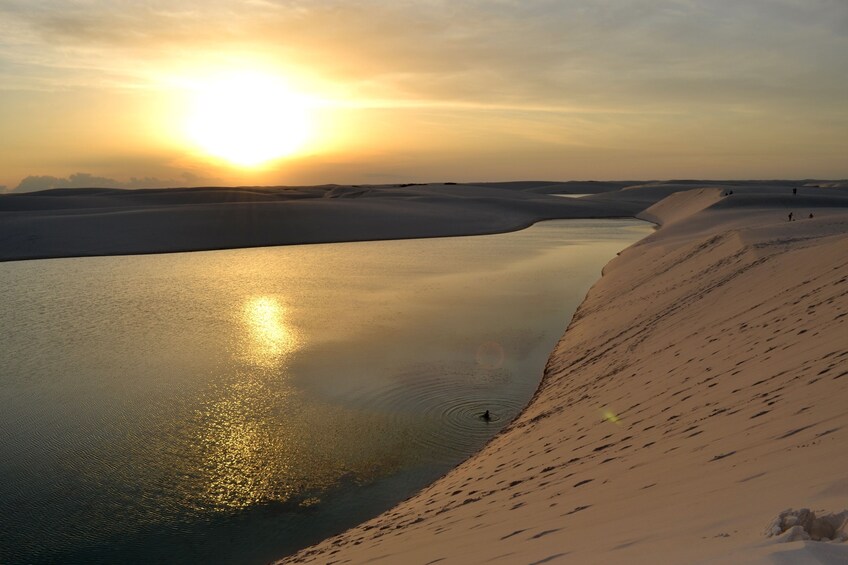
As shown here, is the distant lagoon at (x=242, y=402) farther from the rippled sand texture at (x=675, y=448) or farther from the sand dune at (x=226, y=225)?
the sand dune at (x=226, y=225)

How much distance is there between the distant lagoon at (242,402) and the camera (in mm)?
7613

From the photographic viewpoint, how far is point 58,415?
1093cm

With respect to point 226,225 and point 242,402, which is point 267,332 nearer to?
point 242,402

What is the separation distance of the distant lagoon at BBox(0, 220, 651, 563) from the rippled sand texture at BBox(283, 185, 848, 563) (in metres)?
1.14

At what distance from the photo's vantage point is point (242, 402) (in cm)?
1116

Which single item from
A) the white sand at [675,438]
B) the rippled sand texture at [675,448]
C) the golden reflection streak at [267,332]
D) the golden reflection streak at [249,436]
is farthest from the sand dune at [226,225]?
the rippled sand texture at [675,448]

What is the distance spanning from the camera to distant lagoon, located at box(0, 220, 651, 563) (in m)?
7.61

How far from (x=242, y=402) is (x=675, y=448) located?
26.3 ft

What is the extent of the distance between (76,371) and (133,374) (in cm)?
147

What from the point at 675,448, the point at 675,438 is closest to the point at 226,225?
the point at 675,438

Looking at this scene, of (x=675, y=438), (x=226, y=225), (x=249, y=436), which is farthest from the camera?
(x=226, y=225)

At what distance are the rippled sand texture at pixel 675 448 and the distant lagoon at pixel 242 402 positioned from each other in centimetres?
114

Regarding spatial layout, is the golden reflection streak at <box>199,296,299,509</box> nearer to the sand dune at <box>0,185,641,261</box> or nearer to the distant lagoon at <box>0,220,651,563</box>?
the distant lagoon at <box>0,220,651,563</box>

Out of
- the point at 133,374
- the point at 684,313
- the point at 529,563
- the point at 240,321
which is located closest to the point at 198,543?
the point at 529,563
